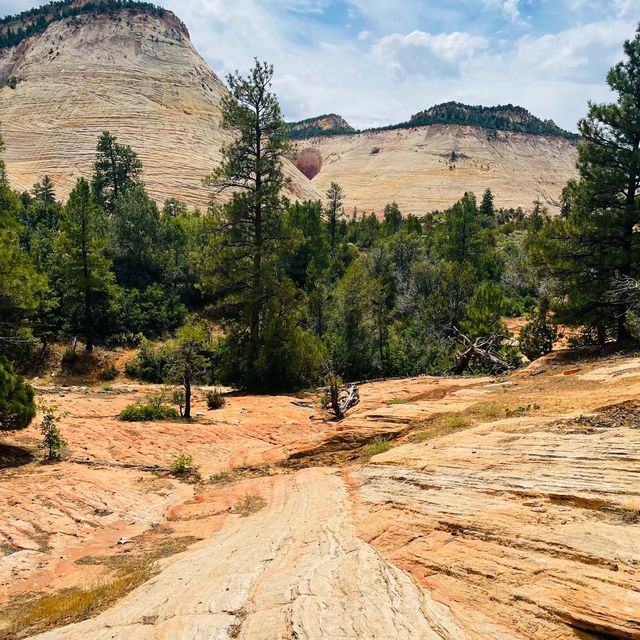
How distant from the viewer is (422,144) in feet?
438

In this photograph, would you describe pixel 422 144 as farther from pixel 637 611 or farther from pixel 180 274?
pixel 637 611

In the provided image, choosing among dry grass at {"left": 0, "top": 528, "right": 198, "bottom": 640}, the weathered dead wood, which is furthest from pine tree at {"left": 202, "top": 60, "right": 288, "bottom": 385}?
dry grass at {"left": 0, "top": 528, "right": 198, "bottom": 640}

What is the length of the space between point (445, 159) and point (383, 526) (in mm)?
127839

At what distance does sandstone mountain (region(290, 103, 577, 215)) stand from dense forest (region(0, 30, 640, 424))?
68.9 meters

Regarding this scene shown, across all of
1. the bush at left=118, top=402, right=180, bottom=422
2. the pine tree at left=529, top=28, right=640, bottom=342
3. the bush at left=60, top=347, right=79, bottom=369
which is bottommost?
the bush at left=118, top=402, right=180, bottom=422

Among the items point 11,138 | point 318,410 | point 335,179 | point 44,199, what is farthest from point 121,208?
point 335,179

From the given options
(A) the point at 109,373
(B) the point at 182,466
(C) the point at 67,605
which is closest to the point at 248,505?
(B) the point at 182,466

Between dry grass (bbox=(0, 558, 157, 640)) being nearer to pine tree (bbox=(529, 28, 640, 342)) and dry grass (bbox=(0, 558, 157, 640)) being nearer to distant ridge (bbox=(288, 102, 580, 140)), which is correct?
pine tree (bbox=(529, 28, 640, 342))

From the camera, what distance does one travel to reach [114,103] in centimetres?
8525

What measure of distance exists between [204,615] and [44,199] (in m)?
63.7

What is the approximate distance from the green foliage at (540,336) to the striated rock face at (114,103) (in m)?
57.1

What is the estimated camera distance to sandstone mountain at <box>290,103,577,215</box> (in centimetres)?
10881

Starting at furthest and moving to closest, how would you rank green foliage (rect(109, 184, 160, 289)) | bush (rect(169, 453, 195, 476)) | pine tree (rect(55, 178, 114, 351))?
green foliage (rect(109, 184, 160, 289)) → pine tree (rect(55, 178, 114, 351)) → bush (rect(169, 453, 195, 476))

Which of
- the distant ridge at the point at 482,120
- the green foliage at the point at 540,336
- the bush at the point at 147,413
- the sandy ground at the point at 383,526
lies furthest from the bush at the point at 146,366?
A: the distant ridge at the point at 482,120
